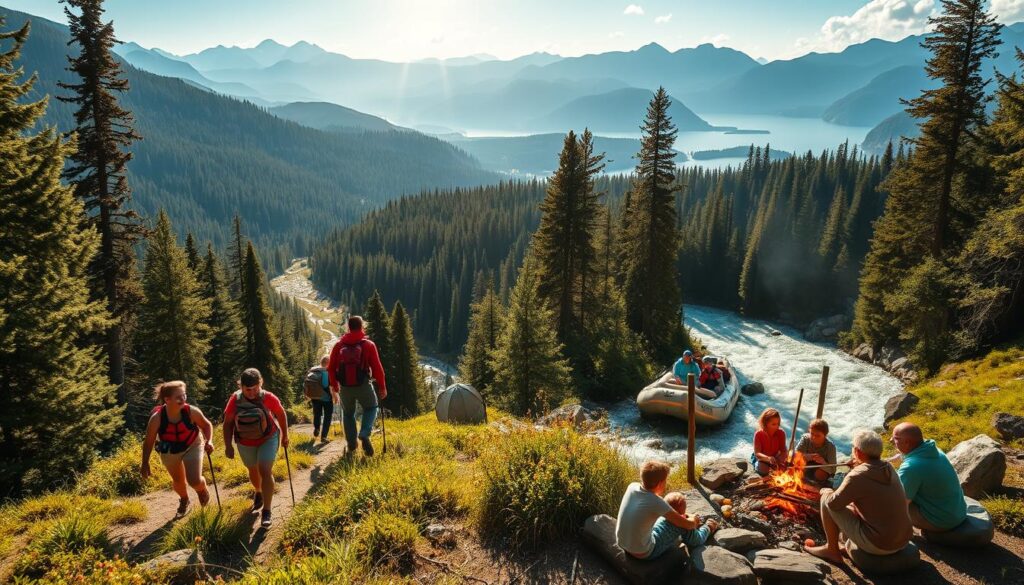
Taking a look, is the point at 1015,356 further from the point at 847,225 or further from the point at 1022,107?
the point at 847,225

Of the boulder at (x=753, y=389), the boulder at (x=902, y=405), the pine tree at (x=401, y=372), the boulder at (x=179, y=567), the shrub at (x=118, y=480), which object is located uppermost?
the boulder at (x=179, y=567)

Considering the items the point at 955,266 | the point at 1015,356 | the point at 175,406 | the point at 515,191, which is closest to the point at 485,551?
the point at 175,406

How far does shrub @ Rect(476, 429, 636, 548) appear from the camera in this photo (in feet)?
21.1

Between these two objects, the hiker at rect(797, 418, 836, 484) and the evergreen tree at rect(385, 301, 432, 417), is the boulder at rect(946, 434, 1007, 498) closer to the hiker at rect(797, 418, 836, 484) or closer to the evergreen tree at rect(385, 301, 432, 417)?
the hiker at rect(797, 418, 836, 484)

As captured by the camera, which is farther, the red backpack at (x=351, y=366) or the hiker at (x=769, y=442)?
the red backpack at (x=351, y=366)

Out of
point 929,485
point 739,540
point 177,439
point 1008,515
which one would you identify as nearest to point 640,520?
point 739,540

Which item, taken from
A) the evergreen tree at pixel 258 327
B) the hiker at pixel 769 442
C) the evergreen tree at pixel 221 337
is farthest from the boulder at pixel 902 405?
the evergreen tree at pixel 221 337

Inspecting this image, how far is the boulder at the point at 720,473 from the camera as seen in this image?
863 centimetres

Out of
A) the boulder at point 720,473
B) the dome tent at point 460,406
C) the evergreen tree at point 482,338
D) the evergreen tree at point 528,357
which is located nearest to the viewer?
the boulder at point 720,473

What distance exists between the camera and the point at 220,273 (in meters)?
32.3

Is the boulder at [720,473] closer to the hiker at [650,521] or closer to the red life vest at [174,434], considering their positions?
the hiker at [650,521]

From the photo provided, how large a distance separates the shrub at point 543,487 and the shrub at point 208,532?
131 inches

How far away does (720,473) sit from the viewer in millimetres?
8695

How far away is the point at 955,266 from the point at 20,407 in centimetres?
3220
